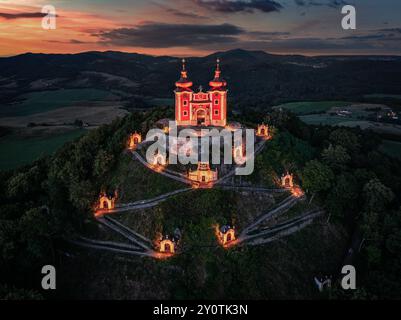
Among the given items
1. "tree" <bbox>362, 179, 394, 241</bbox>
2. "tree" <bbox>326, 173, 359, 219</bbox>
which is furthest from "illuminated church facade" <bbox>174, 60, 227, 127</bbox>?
"tree" <bbox>362, 179, 394, 241</bbox>

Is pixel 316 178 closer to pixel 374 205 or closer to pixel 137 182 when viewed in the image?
pixel 374 205

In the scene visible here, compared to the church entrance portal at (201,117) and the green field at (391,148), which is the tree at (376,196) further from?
the green field at (391,148)

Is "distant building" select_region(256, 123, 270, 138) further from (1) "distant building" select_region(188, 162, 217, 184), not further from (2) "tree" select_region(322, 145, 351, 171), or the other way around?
(1) "distant building" select_region(188, 162, 217, 184)

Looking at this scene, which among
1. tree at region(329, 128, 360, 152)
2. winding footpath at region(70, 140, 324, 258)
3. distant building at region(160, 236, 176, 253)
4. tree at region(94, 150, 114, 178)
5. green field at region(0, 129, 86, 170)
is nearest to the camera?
distant building at region(160, 236, 176, 253)

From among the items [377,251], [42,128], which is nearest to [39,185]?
[377,251]

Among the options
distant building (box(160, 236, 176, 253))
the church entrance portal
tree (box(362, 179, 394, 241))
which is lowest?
distant building (box(160, 236, 176, 253))

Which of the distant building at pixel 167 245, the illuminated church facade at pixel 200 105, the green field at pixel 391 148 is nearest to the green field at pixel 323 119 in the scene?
the green field at pixel 391 148

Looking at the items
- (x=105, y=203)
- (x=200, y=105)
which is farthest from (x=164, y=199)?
(x=200, y=105)
